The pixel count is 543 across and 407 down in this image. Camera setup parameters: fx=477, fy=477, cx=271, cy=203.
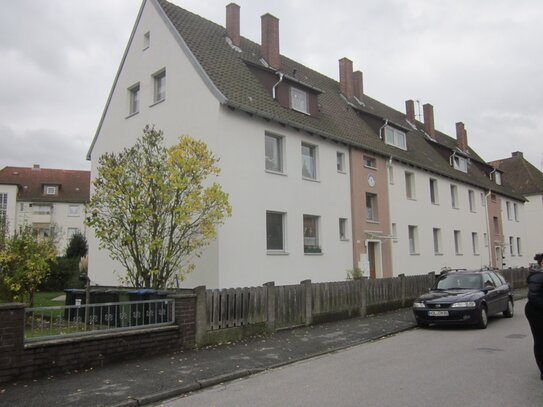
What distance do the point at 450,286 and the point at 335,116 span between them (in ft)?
35.4

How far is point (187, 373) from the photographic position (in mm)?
7664

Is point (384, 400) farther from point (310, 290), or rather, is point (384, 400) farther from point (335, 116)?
point (335, 116)

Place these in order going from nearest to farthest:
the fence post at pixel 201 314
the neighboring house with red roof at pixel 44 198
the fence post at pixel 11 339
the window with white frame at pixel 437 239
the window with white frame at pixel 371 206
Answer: the fence post at pixel 11 339 < the fence post at pixel 201 314 < the window with white frame at pixel 371 206 < the window with white frame at pixel 437 239 < the neighboring house with red roof at pixel 44 198

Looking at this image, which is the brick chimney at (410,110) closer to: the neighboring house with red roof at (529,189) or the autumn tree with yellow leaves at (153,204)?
the neighboring house with red roof at (529,189)

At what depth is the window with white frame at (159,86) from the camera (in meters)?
18.1

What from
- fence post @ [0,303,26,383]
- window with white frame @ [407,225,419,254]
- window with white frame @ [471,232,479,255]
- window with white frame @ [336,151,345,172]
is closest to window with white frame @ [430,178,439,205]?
window with white frame @ [407,225,419,254]

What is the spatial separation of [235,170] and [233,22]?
26.6 ft

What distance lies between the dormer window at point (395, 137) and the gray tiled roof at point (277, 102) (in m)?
0.49

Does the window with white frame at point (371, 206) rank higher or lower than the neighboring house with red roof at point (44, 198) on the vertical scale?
lower

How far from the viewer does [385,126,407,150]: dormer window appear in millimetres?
25295

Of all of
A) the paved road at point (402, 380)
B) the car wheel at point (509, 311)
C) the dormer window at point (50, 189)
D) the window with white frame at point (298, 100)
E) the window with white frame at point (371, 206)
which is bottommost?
the paved road at point (402, 380)

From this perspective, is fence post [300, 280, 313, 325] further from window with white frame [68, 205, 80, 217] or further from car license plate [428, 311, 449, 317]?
window with white frame [68, 205, 80, 217]

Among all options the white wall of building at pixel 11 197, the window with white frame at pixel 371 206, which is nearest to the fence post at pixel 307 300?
the window with white frame at pixel 371 206

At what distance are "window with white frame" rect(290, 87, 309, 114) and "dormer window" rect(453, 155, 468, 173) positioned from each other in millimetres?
16474
